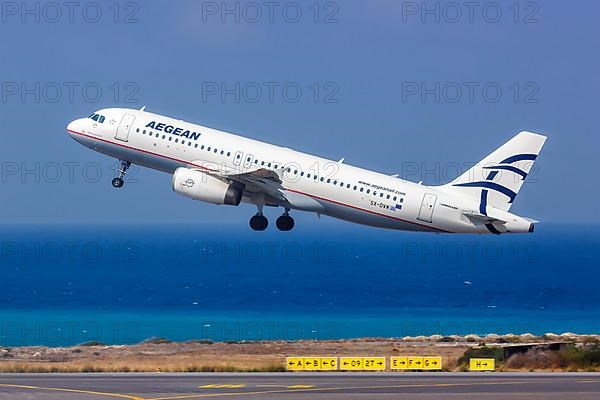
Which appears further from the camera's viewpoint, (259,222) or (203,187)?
(259,222)

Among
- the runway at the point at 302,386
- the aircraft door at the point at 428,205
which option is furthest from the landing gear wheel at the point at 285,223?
the runway at the point at 302,386

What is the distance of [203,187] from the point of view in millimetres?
82000

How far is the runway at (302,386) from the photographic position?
6122 centimetres

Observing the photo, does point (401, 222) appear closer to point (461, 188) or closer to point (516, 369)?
point (461, 188)

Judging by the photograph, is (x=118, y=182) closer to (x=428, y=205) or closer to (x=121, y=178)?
(x=121, y=178)

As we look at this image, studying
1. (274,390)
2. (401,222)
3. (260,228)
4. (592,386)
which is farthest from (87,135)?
(592,386)

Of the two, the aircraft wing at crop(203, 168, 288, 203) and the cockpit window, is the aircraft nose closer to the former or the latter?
the cockpit window

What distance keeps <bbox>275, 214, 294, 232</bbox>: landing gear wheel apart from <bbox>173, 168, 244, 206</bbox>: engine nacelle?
16.0ft

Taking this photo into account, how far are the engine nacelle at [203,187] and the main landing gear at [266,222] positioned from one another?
9.66ft

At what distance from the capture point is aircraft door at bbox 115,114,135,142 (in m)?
84.1

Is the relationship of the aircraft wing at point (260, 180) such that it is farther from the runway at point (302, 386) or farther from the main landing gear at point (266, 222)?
the runway at point (302, 386)

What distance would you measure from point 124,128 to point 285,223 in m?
12.1

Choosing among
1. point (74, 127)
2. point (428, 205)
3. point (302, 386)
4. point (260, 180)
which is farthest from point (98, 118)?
point (302, 386)

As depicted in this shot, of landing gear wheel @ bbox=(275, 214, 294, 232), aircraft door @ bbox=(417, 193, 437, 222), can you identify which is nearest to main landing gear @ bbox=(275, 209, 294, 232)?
landing gear wheel @ bbox=(275, 214, 294, 232)
